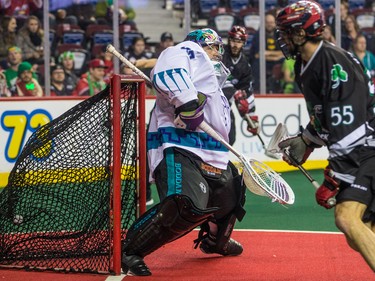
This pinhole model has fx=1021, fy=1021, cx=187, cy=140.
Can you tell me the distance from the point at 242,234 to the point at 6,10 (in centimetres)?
490

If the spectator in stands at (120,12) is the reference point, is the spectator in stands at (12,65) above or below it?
below

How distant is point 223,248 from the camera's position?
6367 millimetres

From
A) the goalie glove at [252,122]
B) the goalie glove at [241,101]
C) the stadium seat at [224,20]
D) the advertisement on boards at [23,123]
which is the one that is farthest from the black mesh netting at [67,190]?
the stadium seat at [224,20]

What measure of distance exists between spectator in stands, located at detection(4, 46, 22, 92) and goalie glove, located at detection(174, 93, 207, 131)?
521 cm

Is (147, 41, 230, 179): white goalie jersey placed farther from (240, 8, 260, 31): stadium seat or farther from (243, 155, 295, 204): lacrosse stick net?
(240, 8, 260, 31): stadium seat

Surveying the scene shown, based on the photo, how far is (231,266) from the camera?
6129 mm

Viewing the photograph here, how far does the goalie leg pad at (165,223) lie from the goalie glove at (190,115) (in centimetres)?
40

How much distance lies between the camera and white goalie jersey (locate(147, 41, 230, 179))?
221 inches

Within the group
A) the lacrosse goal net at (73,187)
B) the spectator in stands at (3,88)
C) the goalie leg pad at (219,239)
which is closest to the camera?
the lacrosse goal net at (73,187)

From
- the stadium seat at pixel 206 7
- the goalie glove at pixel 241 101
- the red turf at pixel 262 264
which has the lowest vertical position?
the red turf at pixel 262 264

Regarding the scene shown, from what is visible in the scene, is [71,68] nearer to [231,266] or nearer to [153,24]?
[153,24]

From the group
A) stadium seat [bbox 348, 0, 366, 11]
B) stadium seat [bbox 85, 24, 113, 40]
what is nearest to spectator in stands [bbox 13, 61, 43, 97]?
stadium seat [bbox 85, 24, 113, 40]

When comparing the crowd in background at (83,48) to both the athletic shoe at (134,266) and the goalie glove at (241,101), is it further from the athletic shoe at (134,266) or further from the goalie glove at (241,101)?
the athletic shoe at (134,266)

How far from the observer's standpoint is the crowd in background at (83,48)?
1084 centimetres
